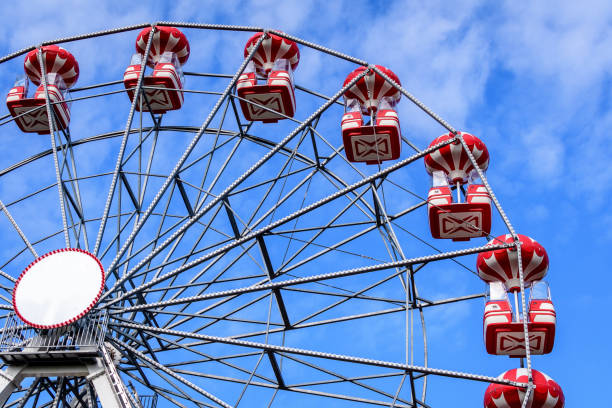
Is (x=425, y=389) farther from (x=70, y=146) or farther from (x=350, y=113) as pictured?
(x=70, y=146)

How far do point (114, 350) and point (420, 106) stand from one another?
691 cm

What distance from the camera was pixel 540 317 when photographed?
59.4 ft

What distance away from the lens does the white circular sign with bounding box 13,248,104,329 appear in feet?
54.5

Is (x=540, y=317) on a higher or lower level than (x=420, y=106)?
lower

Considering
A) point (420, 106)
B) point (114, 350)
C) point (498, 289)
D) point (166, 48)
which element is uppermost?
point (166, 48)

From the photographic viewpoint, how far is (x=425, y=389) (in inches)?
771

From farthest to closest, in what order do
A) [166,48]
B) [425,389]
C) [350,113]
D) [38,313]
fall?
[166,48]
[350,113]
[425,389]
[38,313]

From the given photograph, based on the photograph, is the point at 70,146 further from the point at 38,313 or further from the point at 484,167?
the point at 484,167

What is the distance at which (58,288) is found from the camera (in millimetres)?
16969

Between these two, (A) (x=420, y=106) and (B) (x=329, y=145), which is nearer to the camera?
(A) (x=420, y=106)

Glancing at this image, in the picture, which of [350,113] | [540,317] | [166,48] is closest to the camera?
[540,317]

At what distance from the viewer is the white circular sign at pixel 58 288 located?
16609 mm

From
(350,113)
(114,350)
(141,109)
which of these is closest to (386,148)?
(350,113)

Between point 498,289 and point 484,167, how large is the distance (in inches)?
118
